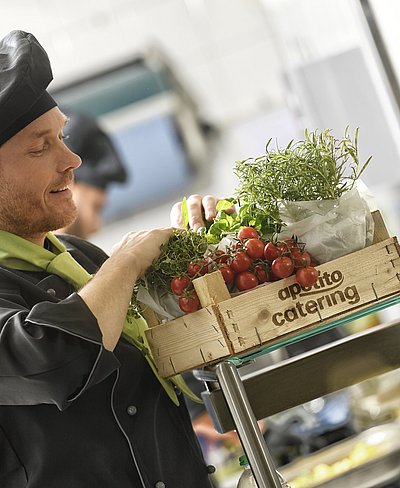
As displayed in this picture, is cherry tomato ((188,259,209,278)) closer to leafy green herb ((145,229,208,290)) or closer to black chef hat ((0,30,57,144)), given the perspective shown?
leafy green herb ((145,229,208,290))

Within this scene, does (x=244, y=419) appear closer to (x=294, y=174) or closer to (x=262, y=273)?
(x=262, y=273)

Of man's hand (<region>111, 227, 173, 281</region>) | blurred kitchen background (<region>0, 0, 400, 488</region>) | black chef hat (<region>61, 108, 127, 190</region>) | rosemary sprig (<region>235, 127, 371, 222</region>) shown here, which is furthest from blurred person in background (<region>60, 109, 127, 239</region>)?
rosemary sprig (<region>235, 127, 371, 222</region>)

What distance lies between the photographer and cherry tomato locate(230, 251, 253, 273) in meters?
1.84

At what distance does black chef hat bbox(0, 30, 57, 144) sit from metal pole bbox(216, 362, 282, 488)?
0.65 metres

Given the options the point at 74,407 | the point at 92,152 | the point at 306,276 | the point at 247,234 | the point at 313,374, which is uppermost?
the point at 92,152

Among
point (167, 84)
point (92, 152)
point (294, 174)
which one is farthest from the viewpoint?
point (167, 84)

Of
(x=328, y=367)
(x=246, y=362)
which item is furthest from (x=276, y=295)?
(x=328, y=367)

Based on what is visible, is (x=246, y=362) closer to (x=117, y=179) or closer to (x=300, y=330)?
(x=300, y=330)

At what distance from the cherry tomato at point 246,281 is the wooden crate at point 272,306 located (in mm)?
23

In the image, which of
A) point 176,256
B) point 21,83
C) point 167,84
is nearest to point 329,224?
point 176,256

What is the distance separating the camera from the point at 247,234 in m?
1.87

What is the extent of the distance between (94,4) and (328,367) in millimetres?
5332

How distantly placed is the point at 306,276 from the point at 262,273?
0.31 feet

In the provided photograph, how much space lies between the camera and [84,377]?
1852mm
